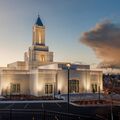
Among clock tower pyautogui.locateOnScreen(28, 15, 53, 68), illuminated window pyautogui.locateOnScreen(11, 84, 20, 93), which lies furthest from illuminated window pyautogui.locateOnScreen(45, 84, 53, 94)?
clock tower pyautogui.locateOnScreen(28, 15, 53, 68)

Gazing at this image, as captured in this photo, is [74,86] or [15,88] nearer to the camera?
[74,86]

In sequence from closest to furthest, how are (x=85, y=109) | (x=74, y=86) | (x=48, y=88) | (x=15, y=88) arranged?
(x=85, y=109)
(x=48, y=88)
(x=74, y=86)
(x=15, y=88)

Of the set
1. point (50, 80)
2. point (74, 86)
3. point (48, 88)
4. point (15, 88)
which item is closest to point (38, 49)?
point (15, 88)

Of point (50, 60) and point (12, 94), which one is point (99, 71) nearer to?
point (50, 60)

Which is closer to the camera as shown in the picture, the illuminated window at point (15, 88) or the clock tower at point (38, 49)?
the illuminated window at point (15, 88)

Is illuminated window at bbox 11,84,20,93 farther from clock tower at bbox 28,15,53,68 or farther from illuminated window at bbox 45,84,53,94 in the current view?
clock tower at bbox 28,15,53,68

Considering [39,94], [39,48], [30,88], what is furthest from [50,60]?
[39,94]

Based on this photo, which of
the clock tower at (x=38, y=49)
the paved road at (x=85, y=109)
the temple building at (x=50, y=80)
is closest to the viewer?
the paved road at (x=85, y=109)

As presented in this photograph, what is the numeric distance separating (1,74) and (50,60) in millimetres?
17509

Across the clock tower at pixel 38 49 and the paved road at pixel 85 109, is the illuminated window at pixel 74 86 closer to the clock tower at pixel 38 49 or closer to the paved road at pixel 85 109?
the clock tower at pixel 38 49

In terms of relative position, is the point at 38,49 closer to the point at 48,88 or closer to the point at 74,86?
the point at 74,86

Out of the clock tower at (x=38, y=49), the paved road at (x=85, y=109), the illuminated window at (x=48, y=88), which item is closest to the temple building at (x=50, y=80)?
the illuminated window at (x=48, y=88)

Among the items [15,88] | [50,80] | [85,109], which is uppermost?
[50,80]

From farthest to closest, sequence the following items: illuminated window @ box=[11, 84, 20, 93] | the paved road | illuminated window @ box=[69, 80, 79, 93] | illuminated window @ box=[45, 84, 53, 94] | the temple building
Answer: illuminated window @ box=[11, 84, 20, 93]
illuminated window @ box=[69, 80, 79, 93]
the temple building
illuminated window @ box=[45, 84, 53, 94]
the paved road
